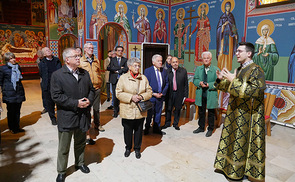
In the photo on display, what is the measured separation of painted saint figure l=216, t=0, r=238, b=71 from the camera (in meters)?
7.43

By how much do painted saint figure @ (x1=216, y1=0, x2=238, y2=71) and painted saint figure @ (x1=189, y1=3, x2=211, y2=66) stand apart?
49 cm

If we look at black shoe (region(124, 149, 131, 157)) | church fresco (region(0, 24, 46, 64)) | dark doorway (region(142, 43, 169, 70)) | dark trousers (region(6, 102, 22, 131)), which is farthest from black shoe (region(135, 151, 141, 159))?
church fresco (region(0, 24, 46, 64))

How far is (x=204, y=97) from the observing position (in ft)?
17.3

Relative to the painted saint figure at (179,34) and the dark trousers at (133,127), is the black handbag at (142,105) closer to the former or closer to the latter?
the dark trousers at (133,127)

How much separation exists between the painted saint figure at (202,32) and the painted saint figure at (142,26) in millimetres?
2010

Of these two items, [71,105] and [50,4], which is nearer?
[71,105]

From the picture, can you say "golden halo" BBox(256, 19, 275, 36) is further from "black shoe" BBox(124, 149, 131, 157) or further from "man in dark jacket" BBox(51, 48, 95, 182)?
"man in dark jacket" BBox(51, 48, 95, 182)

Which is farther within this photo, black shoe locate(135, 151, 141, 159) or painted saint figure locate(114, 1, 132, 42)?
painted saint figure locate(114, 1, 132, 42)

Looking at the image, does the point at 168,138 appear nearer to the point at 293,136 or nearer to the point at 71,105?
the point at 71,105

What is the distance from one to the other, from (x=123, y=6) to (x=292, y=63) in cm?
616

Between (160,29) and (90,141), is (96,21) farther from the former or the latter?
(90,141)

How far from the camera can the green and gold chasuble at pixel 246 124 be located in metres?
3.05

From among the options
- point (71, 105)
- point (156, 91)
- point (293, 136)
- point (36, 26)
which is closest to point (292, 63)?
→ point (293, 136)

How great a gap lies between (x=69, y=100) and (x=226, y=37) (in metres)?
6.28
